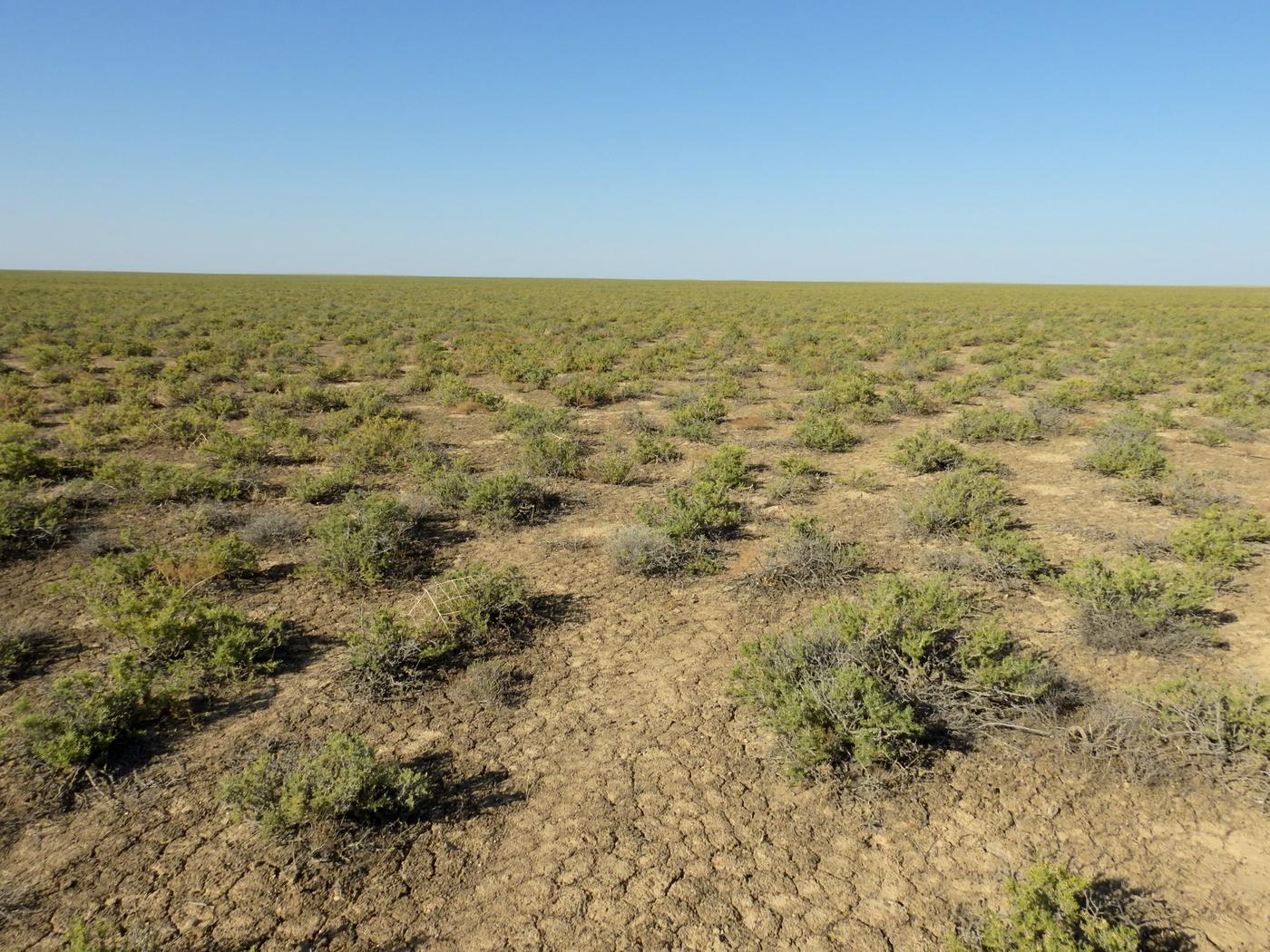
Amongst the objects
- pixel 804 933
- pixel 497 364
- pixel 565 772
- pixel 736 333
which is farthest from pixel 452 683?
pixel 736 333

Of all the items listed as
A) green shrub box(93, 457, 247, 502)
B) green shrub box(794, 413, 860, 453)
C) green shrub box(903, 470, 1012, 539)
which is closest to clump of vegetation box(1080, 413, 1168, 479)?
green shrub box(903, 470, 1012, 539)

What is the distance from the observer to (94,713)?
3.70 metres

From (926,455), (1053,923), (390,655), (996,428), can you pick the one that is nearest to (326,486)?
(390,655)

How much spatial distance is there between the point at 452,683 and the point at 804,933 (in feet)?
8.89

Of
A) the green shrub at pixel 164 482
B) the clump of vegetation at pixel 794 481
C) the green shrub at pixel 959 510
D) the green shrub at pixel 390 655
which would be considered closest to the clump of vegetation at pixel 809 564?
the green shrub at pixel 959 510

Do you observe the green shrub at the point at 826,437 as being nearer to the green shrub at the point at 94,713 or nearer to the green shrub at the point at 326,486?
the green shrub at the point at 326,486

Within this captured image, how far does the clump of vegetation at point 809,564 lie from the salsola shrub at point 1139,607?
5.46 ft

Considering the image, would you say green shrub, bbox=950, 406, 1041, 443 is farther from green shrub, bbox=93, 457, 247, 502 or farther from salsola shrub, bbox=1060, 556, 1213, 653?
green shrub, bbox=93, 457, 247, 502

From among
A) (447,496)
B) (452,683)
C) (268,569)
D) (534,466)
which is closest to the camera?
(452,683)

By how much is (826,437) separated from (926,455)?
1.53 meters

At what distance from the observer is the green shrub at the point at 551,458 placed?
9.01m

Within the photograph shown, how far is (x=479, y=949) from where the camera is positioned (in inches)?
108

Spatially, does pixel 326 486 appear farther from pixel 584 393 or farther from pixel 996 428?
pixel 996 428

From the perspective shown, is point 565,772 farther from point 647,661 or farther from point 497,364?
point 497,364
